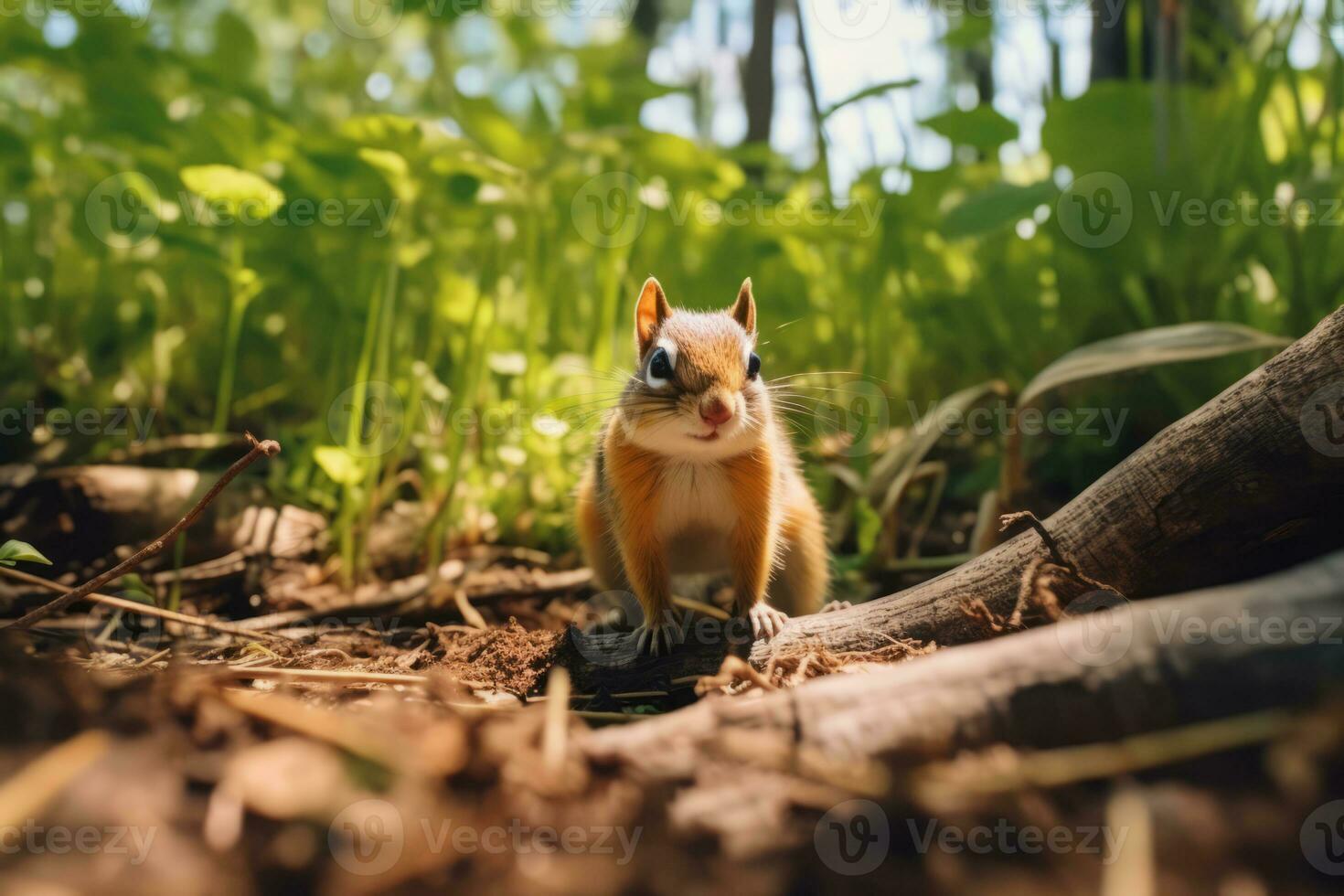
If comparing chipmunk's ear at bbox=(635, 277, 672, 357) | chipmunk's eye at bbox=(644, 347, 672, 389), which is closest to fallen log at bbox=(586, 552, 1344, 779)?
chipmunk's eye at bbox=(644, 347, 672, 389)

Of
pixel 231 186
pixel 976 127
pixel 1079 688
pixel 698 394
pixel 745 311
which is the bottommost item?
pixel 1079 688

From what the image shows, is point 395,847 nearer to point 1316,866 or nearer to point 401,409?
point 1316,866

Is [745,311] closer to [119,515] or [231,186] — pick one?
[231,186]

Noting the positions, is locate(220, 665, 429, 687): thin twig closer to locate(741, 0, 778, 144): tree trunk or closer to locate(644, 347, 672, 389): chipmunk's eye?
locate(644, 347, 672, 389): chipmunk's eye

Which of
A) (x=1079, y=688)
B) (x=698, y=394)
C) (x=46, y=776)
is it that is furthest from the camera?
(x=698, y=394)

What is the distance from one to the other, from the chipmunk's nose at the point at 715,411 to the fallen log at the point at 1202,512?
56cm

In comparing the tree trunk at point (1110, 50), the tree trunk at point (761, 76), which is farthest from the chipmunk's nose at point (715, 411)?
the tree trunk at point (761, 76)

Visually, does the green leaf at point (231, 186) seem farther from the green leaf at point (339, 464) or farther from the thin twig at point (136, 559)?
the thin twig at point (136, 559)

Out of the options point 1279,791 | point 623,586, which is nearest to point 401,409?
point 623,586

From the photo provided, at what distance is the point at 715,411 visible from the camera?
7.10ft

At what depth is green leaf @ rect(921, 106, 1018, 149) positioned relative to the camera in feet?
11.8

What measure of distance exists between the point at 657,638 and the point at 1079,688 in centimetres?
121

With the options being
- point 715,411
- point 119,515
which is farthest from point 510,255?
point 715,411

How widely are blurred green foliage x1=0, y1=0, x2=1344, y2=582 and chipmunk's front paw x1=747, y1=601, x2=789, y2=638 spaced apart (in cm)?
106
